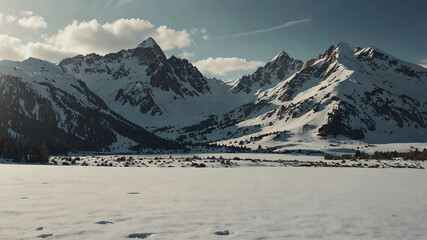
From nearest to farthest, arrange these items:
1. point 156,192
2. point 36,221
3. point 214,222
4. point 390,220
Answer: point 36,221, point 214,222, point 390,220, point 156,192

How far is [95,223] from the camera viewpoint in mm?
8352

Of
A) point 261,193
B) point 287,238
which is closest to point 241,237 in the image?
point 287,238

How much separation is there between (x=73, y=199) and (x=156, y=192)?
3894 millimetres

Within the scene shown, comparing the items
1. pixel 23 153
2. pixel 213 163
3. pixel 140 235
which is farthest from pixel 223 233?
pixel 23 153

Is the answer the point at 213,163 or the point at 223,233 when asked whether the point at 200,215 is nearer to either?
the point at 223,233

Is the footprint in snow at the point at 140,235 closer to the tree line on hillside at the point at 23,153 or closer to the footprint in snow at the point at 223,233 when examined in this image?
the footprint in snow at the point at 223,233

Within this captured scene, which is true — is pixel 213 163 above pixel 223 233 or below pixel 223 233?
below

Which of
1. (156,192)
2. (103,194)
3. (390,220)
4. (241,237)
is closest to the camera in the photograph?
(241,237)

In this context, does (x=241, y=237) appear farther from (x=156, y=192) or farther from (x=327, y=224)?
(x=156, y=192)

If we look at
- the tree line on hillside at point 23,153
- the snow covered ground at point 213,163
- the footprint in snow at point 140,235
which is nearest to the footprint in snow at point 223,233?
the footprint in snow at point 140,235

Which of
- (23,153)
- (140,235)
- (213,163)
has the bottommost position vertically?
(213,163)

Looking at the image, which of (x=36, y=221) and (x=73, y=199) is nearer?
(x=36, y=221)

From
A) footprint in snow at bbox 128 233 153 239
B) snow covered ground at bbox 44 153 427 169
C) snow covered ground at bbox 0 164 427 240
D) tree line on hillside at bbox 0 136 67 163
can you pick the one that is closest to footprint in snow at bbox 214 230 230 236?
snow covered ground at bbox 0 164 427 240

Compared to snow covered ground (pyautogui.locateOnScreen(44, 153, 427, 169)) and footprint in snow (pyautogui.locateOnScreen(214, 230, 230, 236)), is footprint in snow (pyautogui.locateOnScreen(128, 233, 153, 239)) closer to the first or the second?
footprint in snow (pyautogui.locateOnScreen(214, 230, 230, 236))
